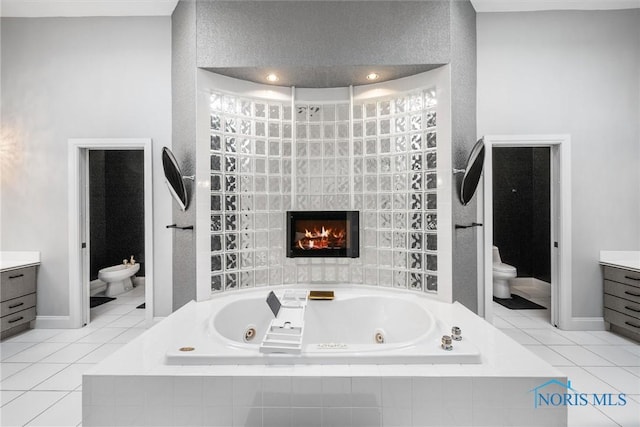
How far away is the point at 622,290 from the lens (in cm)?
321

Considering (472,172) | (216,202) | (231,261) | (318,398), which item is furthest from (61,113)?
(472,172)

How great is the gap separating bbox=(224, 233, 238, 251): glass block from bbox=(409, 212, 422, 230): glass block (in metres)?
1.63

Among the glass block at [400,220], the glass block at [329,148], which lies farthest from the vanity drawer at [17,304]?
the glass block at [400,220]

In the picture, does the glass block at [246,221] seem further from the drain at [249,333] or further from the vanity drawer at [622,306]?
the vanity drawer at [622,306]

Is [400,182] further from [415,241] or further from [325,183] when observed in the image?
[325,183]

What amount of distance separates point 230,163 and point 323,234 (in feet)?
3.64

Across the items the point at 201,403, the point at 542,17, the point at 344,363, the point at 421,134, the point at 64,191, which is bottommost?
the point at 201,403

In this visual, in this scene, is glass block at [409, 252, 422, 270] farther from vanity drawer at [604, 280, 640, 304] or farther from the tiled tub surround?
vanity drawer at [604, 280, 640, 304]

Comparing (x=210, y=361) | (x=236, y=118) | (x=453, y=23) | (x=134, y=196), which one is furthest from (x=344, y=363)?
(x=134, y=196)

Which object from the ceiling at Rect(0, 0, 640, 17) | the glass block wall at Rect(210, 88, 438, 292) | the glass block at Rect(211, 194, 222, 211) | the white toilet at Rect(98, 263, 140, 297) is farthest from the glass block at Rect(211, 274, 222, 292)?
the ceiling at Rect(0, 0, 640, 17)

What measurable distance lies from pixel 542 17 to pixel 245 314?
4002 millimetres

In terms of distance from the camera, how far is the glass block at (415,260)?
10.2 feet

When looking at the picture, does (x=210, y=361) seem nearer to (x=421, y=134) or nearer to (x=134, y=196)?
(x=421, y=134)

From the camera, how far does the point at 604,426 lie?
1.98 meters
